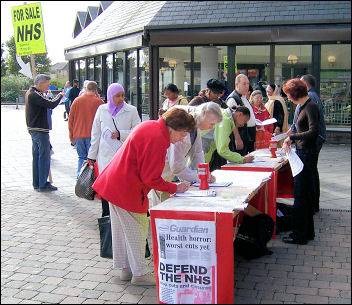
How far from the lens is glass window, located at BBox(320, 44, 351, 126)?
1365 cm

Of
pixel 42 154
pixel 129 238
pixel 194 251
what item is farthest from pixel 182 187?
pixel 42 154

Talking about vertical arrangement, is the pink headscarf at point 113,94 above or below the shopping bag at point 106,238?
above

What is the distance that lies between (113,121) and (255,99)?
3424 mm

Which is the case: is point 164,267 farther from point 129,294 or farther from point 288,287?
point 288,287

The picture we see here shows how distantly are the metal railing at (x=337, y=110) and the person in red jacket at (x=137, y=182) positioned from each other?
10.8m

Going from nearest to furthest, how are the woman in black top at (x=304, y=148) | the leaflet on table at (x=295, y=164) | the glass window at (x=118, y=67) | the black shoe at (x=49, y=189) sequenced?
the leaflet on table at (x=295, y=164) → the woman in black top at (x=304, y=148) → the black shoe at (x=49, y=189) → the glass window at (x=118, y=67)

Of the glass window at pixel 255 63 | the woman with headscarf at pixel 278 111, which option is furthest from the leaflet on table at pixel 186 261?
the glass window at pixel 255 63

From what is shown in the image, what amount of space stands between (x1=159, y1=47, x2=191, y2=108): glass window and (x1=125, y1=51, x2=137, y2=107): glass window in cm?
127

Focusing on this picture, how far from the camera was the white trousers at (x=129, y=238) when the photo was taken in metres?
4.17

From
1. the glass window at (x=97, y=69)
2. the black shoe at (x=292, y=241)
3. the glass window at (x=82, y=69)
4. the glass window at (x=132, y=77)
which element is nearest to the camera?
the black shoe at (x=292, y=241)

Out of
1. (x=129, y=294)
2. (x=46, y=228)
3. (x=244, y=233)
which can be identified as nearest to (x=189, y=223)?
(x=129, y=294)

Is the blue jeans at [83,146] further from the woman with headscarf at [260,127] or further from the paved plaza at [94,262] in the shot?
the woman with headscarf at [260,127]

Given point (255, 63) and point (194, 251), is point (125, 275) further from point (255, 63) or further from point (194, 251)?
point (255, 63)

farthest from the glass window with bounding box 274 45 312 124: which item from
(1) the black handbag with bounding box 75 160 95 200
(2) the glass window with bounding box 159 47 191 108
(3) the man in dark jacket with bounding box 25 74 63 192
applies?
(1) the black handbag with bounding box 75 160 95 200
